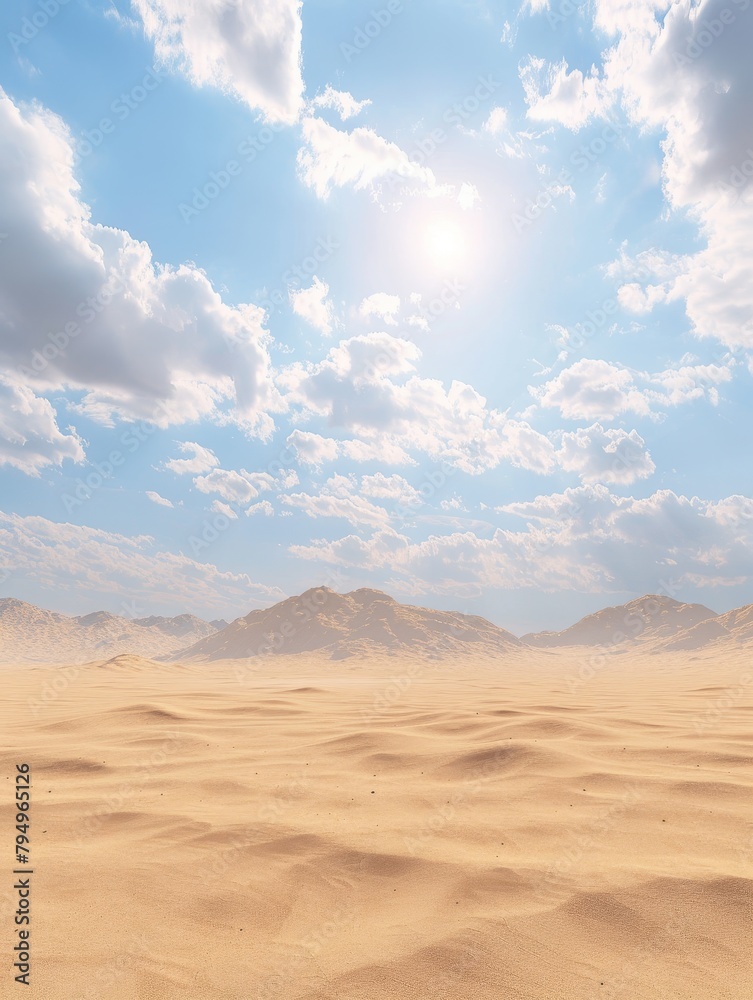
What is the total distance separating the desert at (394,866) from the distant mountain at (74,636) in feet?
513

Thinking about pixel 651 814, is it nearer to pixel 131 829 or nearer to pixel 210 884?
pixel 210 884

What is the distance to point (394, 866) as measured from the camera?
11.9 feet

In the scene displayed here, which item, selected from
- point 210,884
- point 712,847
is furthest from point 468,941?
point 712,847

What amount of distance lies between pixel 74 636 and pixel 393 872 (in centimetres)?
Result: 19563

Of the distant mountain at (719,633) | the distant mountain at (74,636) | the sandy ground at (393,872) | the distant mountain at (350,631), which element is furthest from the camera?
the distant mountain at (74,636)

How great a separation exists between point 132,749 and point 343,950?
5632mm

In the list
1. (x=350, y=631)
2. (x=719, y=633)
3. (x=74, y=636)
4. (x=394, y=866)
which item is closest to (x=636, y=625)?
(x=719, y=633)

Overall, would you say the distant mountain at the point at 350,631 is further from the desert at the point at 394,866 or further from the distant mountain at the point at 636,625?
the desert at the point at 394,866

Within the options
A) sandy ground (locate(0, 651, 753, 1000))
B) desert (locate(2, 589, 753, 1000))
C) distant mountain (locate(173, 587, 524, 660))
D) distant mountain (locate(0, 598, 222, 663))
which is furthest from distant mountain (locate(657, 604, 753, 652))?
distant mountain (locate(0, 598, 222, 663))

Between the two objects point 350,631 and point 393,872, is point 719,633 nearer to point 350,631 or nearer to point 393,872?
point 350,631

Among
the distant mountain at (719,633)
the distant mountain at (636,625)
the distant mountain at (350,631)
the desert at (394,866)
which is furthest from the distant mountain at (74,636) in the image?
the desert at (394,866)

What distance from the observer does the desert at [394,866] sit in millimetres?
2576

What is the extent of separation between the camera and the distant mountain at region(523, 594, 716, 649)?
11966 centimetres

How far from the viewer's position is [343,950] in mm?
2760
